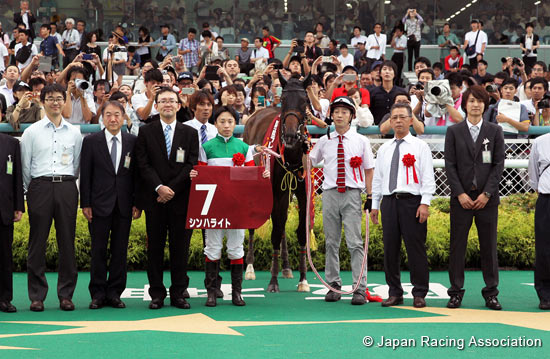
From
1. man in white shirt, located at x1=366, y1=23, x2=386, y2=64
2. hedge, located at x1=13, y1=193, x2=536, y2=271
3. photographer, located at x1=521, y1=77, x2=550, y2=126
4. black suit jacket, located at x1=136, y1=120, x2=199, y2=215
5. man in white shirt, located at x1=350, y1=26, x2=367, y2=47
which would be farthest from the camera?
man in white shirt, located at x1=350, y1=26, x2=367, y2=47

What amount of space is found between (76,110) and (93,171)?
11.8ft

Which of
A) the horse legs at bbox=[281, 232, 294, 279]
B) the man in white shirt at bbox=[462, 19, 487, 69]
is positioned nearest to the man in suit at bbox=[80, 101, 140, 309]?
the horse legs at bbox=[281, 232, 294, 279]

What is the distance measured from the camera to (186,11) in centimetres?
2256

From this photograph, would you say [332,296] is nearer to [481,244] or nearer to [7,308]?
[481,244]

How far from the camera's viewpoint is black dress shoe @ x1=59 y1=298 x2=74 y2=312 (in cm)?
759

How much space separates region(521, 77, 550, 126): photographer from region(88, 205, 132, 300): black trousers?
6.34 metres

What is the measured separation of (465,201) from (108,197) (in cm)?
341

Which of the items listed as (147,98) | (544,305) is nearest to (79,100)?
(147,98)

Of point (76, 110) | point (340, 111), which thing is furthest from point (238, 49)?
point (340, 111)

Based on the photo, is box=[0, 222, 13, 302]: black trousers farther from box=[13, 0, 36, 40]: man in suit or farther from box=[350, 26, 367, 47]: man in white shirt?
box=[350, 26, 367, 47]: man in white shirt

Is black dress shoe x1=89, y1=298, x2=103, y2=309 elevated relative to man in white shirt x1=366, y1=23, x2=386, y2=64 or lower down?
lower down

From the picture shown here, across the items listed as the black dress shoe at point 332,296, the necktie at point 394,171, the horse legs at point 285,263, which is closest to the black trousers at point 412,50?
the horse legs at point 285,263

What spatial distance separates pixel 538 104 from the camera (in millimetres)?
11453

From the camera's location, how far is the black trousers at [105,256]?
25.6ft
